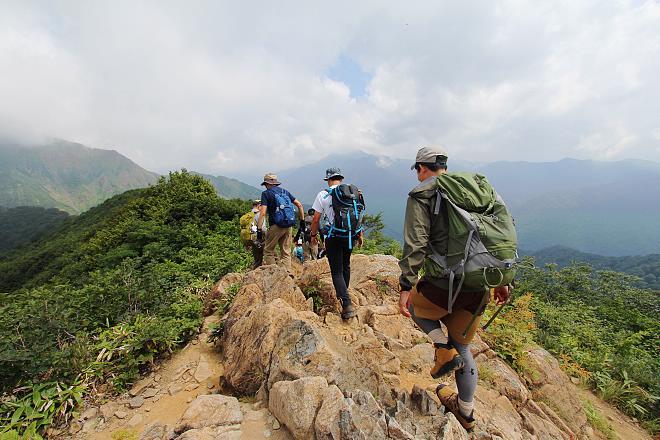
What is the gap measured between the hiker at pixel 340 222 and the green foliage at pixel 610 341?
2.61 metres

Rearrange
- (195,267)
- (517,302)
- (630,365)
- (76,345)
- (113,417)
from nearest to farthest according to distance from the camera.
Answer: (113,417)
(76,345)
(630,365)
(517,302)
(195,267)

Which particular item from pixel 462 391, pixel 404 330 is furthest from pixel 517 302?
pixel 462 391

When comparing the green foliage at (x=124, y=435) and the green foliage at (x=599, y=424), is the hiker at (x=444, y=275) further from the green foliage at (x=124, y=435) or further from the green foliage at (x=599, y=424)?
the green foliage at (x=599, y=424)

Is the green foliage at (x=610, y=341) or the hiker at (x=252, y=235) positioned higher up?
the hiker at (x=252, y=235)

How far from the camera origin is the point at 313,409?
2.80 m

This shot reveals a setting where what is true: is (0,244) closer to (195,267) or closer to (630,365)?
(195,267)

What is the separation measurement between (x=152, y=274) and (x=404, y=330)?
489cm

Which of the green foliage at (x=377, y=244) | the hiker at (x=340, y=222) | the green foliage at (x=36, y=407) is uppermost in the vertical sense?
the hiker at (x=340, y=222)

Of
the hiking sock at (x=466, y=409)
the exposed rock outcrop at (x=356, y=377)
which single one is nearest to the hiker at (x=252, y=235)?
the exposed rock outcrop at (x=356, y=377)

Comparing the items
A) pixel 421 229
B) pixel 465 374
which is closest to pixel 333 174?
pixel 421 229

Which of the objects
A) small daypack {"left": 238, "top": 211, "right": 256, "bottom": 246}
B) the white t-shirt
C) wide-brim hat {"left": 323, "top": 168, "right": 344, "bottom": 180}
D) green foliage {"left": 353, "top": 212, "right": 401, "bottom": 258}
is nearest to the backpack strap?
the white t-shirt

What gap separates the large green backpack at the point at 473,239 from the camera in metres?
2.54

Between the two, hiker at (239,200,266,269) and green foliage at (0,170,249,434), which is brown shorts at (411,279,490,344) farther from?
hiker at (239,200,266,269)

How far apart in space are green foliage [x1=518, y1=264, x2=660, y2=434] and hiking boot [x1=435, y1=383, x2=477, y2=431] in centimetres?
157
